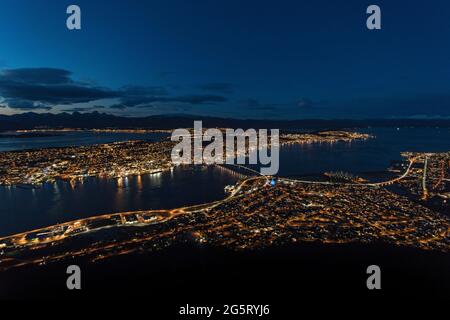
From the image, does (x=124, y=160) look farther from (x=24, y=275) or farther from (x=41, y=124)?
(x=41, y=124)

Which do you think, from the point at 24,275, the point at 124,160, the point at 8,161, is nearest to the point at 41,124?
the point at 8,161

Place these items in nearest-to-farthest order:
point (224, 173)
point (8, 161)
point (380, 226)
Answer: point (380, 226)
point (224, 173)
point (8, 161)

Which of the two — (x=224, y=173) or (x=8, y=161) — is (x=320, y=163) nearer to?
(x=224, y=173)

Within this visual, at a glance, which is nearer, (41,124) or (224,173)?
(224,173)
